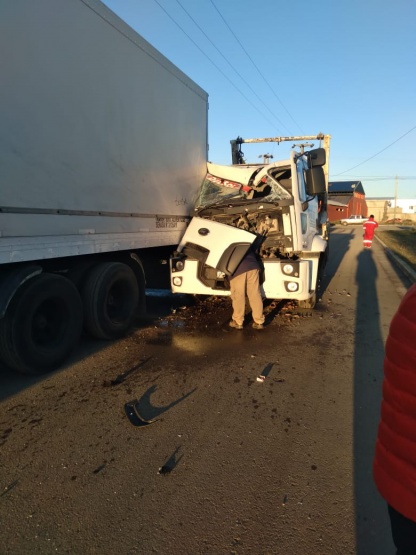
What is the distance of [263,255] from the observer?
6137 mm

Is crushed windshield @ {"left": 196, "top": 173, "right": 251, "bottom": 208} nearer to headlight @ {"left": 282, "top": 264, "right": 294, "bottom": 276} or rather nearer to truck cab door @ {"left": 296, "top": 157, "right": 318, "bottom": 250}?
truck cab door @ {"left": 296, "top": 157, "right": 318, "bottom": 250}

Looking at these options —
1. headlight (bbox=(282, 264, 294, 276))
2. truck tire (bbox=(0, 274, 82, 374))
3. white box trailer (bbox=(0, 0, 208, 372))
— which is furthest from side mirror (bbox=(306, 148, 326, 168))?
truck tire (bbox=(0, 274, 82, 374))

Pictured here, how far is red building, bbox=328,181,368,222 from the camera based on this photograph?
57566 mm

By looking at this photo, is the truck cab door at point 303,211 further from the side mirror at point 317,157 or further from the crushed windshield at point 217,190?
the crushed windshield at point 217,190

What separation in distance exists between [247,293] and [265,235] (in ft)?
3.29

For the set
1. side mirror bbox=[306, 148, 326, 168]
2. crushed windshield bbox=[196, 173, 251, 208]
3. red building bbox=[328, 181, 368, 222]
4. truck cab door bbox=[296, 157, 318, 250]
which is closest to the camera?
side mirror bbox=[306, 148, 326, 168]

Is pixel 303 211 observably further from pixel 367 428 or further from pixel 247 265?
pixel 367 428

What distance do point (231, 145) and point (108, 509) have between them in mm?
8794

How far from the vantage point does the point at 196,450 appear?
115 inches

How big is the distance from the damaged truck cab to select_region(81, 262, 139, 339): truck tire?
1023mm

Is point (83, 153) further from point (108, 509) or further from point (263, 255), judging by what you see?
point (108, 509)

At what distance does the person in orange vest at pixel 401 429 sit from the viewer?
130 centimetres

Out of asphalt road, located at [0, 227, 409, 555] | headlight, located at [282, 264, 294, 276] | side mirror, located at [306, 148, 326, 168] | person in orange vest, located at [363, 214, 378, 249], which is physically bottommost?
asphalt road, located at [0, 227, 409, 555]

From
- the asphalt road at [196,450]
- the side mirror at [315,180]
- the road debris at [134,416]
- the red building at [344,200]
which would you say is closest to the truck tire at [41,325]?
the asphalt road at [196,450]
